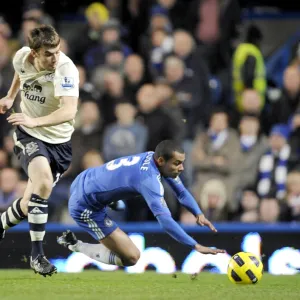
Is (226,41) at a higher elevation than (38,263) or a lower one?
higher

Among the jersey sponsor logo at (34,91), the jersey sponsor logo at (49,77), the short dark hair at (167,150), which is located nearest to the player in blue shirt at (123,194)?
the short dark hair at (167,150)

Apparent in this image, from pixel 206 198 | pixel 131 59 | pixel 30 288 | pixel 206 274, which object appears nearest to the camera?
pixel 30 288

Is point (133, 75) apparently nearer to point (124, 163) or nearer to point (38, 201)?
point (124, 163)

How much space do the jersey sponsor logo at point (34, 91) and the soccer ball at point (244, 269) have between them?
7.94 feet

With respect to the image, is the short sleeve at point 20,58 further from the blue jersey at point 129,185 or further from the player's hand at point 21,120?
the blue jersey at point 129,185

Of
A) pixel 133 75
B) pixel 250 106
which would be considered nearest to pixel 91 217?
pixel 250 106

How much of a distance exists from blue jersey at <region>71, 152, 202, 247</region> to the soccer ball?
655mm

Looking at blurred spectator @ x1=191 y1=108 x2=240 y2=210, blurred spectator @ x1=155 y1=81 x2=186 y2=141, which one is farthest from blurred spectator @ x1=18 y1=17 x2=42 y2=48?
blurred spectator @ x1=191 y1=108 x2=240 y2=210

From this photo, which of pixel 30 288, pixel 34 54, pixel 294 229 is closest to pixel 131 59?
pixel 294 229

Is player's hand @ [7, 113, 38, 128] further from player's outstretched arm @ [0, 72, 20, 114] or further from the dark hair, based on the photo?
player's outstretched arm @ [0, 72, 20, 114]

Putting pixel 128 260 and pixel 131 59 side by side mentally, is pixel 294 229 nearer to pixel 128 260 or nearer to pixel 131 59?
pixel 128 260

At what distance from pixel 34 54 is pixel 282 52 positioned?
22.1 ft

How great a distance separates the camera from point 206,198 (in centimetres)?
1348

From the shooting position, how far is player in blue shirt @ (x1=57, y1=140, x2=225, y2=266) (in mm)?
9750
